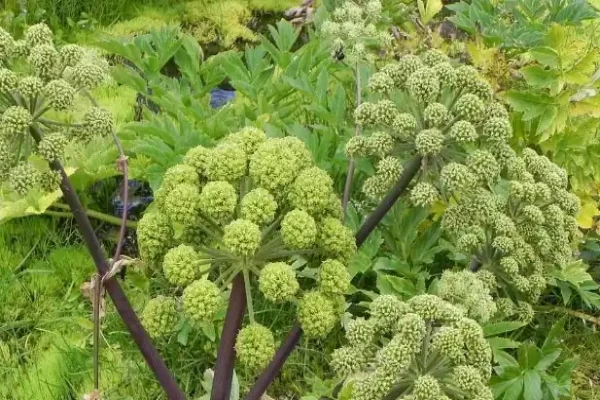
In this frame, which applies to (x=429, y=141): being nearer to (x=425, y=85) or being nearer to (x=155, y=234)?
(x=425, y=85)

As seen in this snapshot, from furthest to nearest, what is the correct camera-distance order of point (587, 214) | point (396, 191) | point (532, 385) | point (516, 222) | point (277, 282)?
point (587, 214)
point (532, 385)
point (516, 222)
point (396, 191)
point (277, 282)

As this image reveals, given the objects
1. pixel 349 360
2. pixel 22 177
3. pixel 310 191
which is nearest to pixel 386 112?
pixel 310 191

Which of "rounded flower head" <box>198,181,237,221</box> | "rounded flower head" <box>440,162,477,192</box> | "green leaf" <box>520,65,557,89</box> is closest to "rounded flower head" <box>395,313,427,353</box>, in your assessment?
"rounded flower head" <box>440,162,477,192</box>

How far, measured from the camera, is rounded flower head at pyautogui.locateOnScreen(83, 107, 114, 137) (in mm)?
2338

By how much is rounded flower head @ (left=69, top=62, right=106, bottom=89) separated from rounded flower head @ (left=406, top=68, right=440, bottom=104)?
1029mm

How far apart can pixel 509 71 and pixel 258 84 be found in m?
1.42

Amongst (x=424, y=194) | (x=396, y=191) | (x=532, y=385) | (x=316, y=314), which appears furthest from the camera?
(x=532, y=385)

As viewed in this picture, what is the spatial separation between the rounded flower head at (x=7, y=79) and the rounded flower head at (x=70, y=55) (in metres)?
0.19

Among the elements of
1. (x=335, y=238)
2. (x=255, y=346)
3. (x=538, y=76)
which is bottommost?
(x=255, y=346)

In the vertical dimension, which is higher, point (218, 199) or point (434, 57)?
point (434, 57)

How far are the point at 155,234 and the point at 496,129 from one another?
1179 mm

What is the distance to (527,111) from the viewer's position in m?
4.11

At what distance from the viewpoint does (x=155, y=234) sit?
2443 mm

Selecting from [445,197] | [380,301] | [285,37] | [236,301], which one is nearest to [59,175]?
[236,301]
